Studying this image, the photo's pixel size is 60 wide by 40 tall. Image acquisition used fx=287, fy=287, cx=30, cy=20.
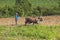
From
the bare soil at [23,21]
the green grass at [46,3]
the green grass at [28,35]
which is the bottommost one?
the bare soil at [23,21]

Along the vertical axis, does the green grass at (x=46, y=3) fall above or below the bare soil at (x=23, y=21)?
above

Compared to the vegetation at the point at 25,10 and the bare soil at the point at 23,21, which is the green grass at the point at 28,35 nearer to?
the bare soil at the point at 23,21

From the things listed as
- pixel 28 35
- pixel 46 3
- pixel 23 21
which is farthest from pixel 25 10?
pixel 28 35

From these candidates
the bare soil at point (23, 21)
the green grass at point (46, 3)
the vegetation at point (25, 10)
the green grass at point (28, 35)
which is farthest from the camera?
the green grass at point (46, 3)

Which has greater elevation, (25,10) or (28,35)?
(28,35)

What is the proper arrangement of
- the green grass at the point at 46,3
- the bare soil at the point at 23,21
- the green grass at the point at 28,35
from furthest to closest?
1. the green grass at the point at 46,3
2. the bare soil at the point at 23,21
3. the green grass at the point at 28,35

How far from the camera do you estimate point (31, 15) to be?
25.8 metres

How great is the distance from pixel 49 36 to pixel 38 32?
4.93 ft

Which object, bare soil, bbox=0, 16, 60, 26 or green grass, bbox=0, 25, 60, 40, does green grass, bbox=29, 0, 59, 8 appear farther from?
green grass, bbox=0, 25, 60, 40

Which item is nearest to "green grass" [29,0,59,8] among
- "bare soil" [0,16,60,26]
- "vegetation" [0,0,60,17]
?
"vegetation" [0,0,60,17]

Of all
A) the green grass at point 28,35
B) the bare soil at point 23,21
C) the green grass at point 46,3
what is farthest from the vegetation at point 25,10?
the green grass at point 28,35

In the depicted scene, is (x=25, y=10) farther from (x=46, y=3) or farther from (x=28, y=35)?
(x=28, y=35)

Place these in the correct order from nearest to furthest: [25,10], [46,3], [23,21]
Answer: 1. [23,21]
2. [25,10]
3. [46,3]

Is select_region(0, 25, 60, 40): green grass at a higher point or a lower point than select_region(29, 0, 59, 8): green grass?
higher
